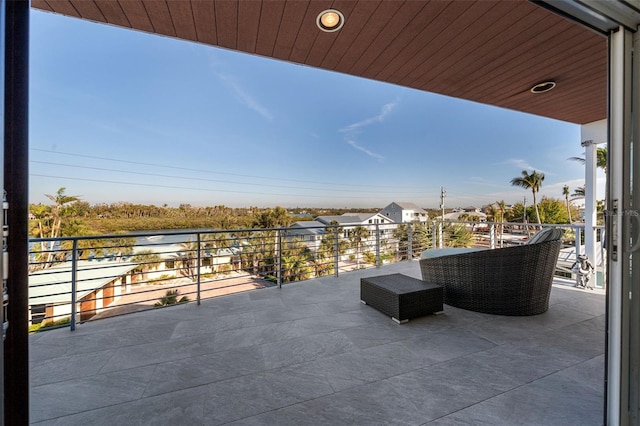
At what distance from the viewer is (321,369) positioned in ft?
5.63

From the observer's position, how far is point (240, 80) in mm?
13531

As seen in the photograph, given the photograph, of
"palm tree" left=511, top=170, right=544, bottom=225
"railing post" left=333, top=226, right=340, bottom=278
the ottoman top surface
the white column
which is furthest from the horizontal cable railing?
"palm tree" left=511, top=170, right=544, bottom=225

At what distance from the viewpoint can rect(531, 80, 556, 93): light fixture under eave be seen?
8.98 feet

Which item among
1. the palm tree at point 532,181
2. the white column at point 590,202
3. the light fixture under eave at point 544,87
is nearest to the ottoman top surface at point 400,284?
the light fixture under eave at point 544,87

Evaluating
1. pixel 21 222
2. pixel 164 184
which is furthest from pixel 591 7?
pixel 164 184

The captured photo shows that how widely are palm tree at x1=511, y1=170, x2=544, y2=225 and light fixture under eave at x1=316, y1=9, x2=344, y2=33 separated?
23.4 m

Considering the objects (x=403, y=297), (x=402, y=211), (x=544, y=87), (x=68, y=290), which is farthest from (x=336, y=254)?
(x=402, y=211)

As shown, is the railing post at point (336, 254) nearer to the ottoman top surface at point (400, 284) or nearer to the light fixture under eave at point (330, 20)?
the ottoman top surface at point (400, 284)

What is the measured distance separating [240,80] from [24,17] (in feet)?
47.6

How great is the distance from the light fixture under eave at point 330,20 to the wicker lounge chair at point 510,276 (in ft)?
7.34

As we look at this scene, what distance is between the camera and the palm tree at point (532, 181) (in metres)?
19.9

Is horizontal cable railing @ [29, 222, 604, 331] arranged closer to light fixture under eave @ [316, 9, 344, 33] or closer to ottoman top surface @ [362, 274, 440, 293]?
ottoman top surface @ [362, 274, 440, 293]

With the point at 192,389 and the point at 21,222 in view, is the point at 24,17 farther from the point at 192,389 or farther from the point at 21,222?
the point at 192,389

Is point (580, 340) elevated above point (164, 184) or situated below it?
below
